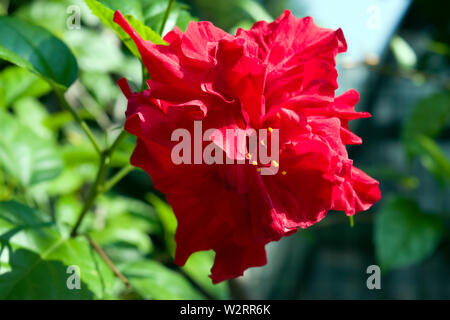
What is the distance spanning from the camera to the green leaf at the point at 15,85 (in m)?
1.04

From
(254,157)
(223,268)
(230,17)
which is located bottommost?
(230,17)

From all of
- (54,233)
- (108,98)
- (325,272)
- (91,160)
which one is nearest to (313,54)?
(54,233)

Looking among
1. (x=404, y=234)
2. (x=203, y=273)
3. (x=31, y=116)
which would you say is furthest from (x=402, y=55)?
(x=31, y=116)

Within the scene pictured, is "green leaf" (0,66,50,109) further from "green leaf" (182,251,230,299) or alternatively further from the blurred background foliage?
"green leaf" (182,251,230,299)

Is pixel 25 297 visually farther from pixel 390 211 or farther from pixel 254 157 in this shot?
pixel 390 211

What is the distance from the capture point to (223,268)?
21.5 inches

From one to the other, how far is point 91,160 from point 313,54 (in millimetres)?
786

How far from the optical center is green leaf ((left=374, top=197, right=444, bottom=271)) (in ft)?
3.65

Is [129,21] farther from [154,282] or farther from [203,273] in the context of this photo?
[203,273]

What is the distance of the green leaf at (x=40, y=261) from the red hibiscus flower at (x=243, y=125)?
17 centimetres

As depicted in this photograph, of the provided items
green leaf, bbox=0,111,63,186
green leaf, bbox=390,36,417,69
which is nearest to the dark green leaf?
green leaf, bbox=390,36,417,69

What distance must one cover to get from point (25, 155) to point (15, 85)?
22cm

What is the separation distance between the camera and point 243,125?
0.51m

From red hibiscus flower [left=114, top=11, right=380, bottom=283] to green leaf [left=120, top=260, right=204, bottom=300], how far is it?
20 cm
